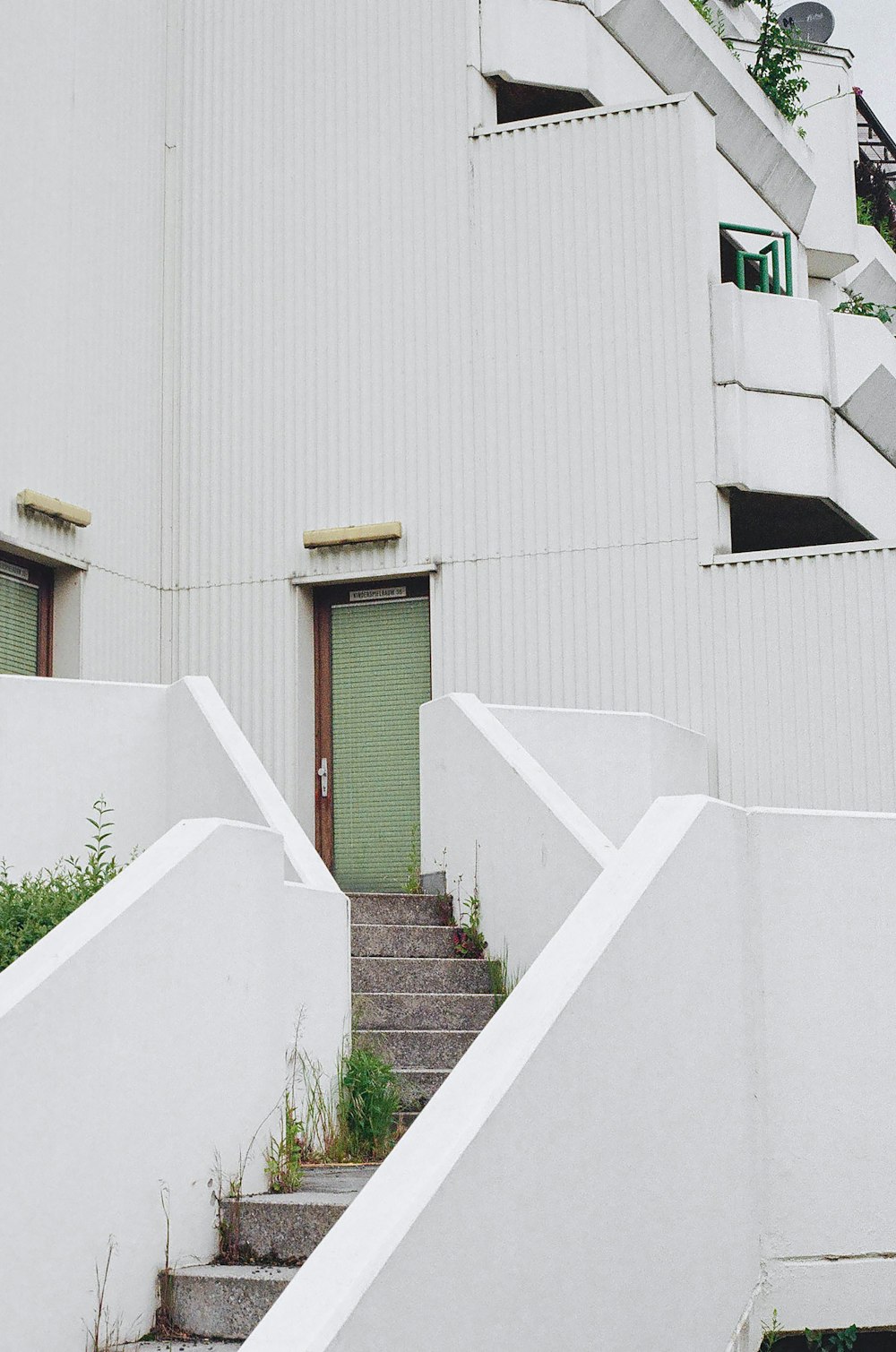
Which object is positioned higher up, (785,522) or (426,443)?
(426,443)

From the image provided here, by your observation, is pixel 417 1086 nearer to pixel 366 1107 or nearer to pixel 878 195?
pixel 366 1107

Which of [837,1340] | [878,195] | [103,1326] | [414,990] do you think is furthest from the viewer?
[878,195]

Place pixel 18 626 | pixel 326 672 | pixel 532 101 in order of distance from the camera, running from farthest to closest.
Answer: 1. pixel 532 101
2. pixel 326 672
3. pixel 18 626

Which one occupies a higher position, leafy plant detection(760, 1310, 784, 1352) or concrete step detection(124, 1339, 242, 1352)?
concrete step detection(124, 1339, 242, 1352)

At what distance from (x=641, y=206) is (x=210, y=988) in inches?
340

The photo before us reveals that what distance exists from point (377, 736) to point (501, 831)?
430 cm

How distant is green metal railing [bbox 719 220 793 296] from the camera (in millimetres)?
13391

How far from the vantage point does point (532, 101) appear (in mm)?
13758

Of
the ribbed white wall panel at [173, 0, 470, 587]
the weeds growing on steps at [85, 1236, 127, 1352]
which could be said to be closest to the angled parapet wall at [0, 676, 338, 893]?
the weeds growing on steps at [85, 1236, 127, 1352]

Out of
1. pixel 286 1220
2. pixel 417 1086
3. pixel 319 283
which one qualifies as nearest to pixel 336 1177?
pixel 286 1220

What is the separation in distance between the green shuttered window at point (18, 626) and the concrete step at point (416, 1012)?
15.8 ft

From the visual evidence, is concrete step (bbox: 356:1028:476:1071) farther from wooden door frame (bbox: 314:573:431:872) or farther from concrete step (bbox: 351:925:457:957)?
wooden door frame (bbox: 314:573:431:872)

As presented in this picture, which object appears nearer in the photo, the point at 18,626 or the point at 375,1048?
the point at 375,1048

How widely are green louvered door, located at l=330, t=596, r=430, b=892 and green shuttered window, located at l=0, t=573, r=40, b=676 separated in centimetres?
250
